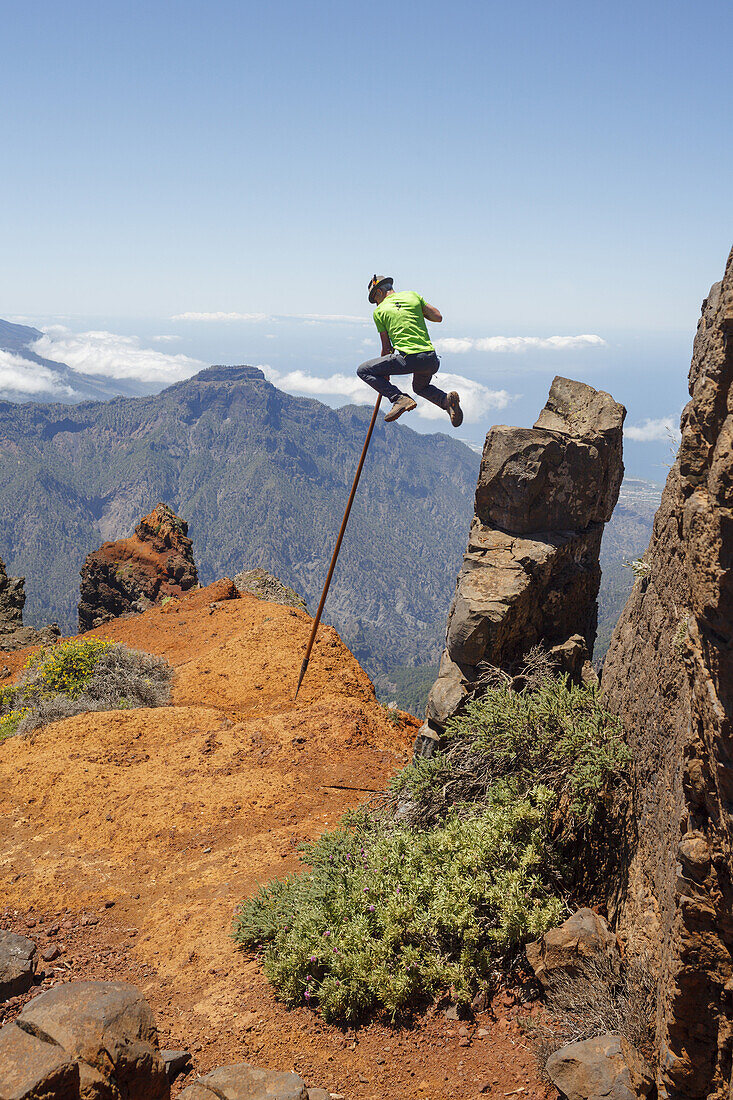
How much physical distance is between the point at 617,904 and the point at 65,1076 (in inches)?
173

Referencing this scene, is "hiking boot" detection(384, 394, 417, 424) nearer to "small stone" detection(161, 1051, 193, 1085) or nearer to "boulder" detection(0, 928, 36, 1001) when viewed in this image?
"small stone" detection(161, 1051, 193, 1085)

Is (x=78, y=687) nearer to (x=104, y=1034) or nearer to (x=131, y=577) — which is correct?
(x=104, y=1034)

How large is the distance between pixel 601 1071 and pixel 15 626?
24.0 meters

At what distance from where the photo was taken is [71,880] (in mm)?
8680

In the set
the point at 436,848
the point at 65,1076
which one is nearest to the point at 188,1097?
the point at 65,1076

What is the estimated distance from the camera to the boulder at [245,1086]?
4551 millimetres

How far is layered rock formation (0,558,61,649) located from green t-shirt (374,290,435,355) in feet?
56.2

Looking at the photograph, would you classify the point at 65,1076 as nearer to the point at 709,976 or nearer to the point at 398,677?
the point at 709,976

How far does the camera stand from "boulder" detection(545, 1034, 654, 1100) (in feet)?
14.8

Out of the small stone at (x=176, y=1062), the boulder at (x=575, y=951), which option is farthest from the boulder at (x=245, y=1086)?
the boulder at (x=575, y=951)

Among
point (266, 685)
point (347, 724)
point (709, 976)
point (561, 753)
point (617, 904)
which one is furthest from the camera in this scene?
point (266, 685)

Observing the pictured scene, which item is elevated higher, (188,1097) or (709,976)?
(709,976)

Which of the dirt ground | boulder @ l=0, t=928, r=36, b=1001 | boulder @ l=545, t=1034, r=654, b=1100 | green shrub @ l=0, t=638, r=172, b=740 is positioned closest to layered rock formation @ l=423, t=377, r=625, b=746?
the dirt ground

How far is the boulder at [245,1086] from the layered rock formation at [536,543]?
4722 mm
